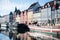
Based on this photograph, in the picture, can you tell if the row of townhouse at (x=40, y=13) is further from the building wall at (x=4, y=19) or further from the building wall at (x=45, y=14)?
the building wall at (x=4, y=19)

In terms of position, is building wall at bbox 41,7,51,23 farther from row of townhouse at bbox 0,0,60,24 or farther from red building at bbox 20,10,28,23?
red building at bbox 20,10,28,23

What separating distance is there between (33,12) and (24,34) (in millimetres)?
329

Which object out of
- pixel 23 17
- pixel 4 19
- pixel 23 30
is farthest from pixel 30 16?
pixel 4 19

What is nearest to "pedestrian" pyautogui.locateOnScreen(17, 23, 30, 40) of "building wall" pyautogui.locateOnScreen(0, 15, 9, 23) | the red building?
the red building

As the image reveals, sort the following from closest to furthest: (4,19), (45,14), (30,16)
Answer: (45,14) → (30,16) → (4,19)

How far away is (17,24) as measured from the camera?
7.07 ft

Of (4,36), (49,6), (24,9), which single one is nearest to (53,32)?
(49,6)

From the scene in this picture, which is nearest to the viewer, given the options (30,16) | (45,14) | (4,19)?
(45,14)

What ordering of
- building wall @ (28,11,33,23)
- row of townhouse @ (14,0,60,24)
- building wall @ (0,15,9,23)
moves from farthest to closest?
building wall @ (0,15,9,23) → building wall @ (28,11,33,23) → row of townhouse @ (14,0,60,24)

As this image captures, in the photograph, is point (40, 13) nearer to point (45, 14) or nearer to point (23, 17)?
point (45, 14)

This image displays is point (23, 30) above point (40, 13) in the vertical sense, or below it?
below

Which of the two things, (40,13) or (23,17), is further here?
(23,17)

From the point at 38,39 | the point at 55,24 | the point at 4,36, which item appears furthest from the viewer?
the point at 4,36

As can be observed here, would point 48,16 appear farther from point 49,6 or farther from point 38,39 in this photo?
point 38,39
